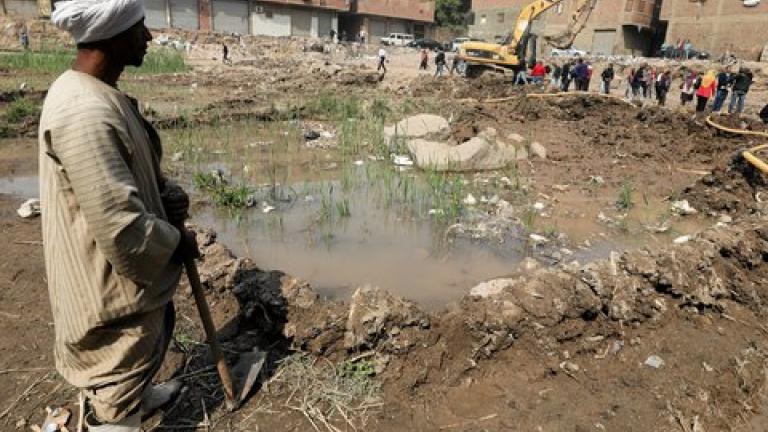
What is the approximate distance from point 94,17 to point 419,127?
7518mm

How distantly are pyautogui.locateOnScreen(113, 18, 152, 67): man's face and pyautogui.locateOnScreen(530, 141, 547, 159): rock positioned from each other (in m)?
7.00

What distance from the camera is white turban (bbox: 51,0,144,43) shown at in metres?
1.41

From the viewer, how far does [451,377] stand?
244cm

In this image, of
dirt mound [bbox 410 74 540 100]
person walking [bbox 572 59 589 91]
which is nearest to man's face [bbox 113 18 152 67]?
dirt mound [bbox 410 74 540 100]

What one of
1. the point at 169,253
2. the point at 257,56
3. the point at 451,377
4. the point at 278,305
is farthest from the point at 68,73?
the point at 257,56

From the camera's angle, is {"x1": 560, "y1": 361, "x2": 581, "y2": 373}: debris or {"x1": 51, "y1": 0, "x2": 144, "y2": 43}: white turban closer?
{"x1": 51, "y1": 0, "x2": 144, "y2": 43}: white turban

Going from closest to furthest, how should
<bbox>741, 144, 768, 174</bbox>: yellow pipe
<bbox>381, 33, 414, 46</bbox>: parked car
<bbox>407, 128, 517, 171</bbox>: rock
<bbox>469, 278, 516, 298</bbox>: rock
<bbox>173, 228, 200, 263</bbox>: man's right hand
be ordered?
<bbox>173, 228, 200, 263</bbox>: man's right hand < <bbox>469, 278, 516, 298</bbox>: rock < <bbox>741, 144, 768, 174</bbox>: yellow pipe < <bbox>407, 128, 517, 171</bbox>: rock < <bbox>381, 33, 414, 46</bbox>: parked car

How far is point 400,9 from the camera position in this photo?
41.1 m

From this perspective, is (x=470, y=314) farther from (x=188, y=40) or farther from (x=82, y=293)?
(x=188, y=40)

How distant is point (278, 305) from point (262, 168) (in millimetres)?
4438

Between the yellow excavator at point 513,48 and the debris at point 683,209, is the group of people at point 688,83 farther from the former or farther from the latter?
the debris at point 683,209

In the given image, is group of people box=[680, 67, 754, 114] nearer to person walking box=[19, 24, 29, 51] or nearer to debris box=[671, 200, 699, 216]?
debris box=[671, 200, 699, 216]

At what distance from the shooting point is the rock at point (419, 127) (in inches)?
334

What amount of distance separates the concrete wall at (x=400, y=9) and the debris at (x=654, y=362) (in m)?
40.4
